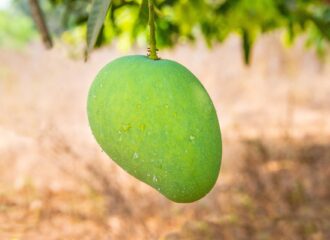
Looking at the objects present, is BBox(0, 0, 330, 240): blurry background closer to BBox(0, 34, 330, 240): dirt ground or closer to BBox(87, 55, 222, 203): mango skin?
BBox(0, 34, 330, 240): dirt ground

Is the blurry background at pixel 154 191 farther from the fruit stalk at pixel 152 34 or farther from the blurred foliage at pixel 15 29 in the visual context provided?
the fruit stalk at pixel 152 34

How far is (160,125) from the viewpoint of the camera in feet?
2.24

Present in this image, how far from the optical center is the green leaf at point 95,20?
65 centimetres

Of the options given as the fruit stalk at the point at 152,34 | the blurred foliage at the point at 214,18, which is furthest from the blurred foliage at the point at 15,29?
the fruit stalk at the point at 152,34

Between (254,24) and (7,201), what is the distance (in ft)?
4.22

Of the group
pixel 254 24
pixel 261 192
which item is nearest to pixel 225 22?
pixel 254 24

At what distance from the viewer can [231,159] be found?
405 centimetres

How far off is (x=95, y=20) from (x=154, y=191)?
2.41 metres

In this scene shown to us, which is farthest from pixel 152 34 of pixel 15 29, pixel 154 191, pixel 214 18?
pixel 15 29

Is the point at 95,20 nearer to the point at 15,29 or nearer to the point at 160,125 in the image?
the point at 160,125

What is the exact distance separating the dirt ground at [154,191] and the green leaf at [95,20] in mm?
658

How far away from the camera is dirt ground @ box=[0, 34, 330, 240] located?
2197mm

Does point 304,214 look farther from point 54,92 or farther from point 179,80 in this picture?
point 54,92

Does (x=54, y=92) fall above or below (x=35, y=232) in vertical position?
below
